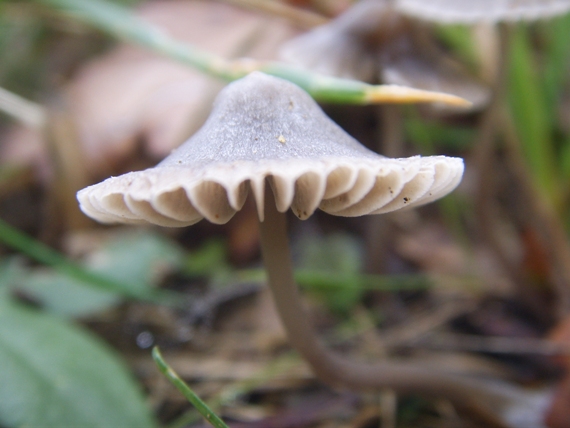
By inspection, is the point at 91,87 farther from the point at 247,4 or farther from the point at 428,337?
the point at 428,337

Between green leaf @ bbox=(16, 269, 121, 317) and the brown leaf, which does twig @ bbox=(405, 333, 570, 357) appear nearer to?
green leaf @ bbox=(16, 269, 121, 317)

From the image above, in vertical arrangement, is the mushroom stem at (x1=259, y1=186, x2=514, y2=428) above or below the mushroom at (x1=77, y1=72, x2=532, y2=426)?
below

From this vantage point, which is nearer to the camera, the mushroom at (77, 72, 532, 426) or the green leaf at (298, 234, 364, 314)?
the mushroom at (77, 72, 532, 426)

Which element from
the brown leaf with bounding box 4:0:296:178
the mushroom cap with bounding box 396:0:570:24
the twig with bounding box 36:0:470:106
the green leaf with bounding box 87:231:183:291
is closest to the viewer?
the twig with bounding box 36:0:470:106

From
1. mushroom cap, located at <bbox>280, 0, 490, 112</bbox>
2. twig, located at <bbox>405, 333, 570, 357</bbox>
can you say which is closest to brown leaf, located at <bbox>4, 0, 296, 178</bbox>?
mushroom cap, located at <bbox>280, 0, 490, 112</bbox>

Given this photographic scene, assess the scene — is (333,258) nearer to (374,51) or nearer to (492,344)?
(492,344)
